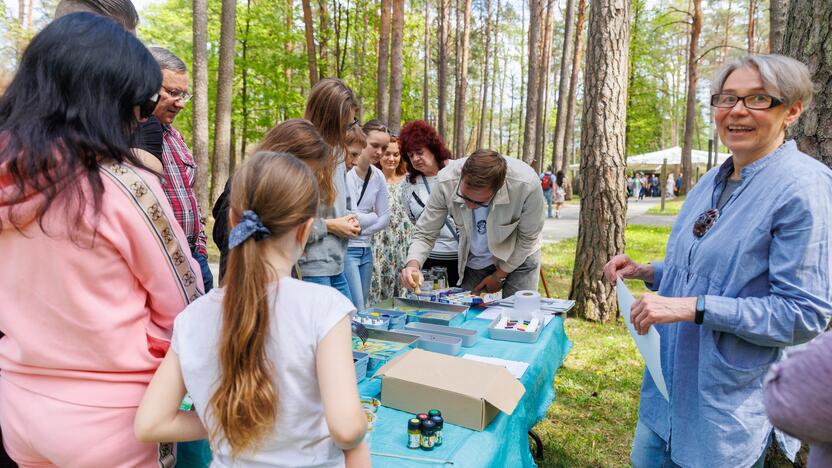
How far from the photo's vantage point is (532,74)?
1476 centimetres

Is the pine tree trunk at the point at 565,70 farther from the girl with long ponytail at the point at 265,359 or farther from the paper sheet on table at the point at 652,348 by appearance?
the girl with long ponytail at the point at 265,359

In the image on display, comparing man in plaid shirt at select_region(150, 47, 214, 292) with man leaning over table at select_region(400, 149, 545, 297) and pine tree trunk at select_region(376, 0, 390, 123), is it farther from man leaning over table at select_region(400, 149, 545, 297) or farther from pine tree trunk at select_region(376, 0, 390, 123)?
pine tree trunk at select_region(376, 0, 390, 123)

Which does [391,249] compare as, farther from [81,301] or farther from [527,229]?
[81,301]

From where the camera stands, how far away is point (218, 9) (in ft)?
50.0

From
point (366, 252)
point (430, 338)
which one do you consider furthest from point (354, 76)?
point (430, 338)

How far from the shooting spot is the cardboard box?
4.98 feet

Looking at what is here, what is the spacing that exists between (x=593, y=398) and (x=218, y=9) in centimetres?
1544

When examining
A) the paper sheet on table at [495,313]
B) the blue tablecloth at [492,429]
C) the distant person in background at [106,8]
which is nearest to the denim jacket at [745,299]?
the blue tablecloth at [492,429]

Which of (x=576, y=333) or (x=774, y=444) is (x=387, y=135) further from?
(x=774, y=444)

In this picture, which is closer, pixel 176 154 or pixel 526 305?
pixel 526 305

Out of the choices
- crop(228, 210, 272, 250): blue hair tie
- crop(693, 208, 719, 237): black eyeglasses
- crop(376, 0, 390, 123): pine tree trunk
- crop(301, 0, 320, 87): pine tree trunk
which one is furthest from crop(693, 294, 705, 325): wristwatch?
crop(301, 0, 320, 87): pine tree trunk

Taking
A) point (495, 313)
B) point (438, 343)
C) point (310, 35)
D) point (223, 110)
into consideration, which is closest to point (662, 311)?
point (438, 343)

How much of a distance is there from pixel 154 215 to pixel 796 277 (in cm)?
158

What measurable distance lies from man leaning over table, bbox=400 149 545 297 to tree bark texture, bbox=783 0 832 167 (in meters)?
1.26
